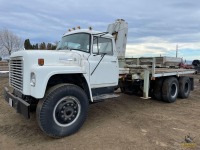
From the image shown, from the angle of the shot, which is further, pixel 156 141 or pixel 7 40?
pixel 7 40

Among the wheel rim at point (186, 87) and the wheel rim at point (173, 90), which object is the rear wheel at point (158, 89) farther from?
the wheel rim at point (186, 87)

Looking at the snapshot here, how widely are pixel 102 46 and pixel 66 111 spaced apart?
218 centimetres

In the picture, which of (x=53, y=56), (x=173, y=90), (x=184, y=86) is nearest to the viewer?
(x=53, y=56)

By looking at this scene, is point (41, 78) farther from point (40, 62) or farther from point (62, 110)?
point (62, 110)

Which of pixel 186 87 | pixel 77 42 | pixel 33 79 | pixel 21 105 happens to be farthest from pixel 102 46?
pixel 186 87

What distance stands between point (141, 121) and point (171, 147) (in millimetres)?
1655

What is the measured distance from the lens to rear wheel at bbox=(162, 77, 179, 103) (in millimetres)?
8188

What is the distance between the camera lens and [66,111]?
4742 mm

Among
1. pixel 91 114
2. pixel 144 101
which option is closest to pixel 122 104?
pixel 144 101

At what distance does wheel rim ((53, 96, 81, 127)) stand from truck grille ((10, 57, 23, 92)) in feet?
3.33

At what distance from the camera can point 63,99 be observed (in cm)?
468

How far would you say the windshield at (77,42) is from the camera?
5.56 m

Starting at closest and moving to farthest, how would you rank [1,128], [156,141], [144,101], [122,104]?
[156,141] → [1,128] → [122,104] → [144,101]

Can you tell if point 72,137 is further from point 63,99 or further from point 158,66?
point 158,66
